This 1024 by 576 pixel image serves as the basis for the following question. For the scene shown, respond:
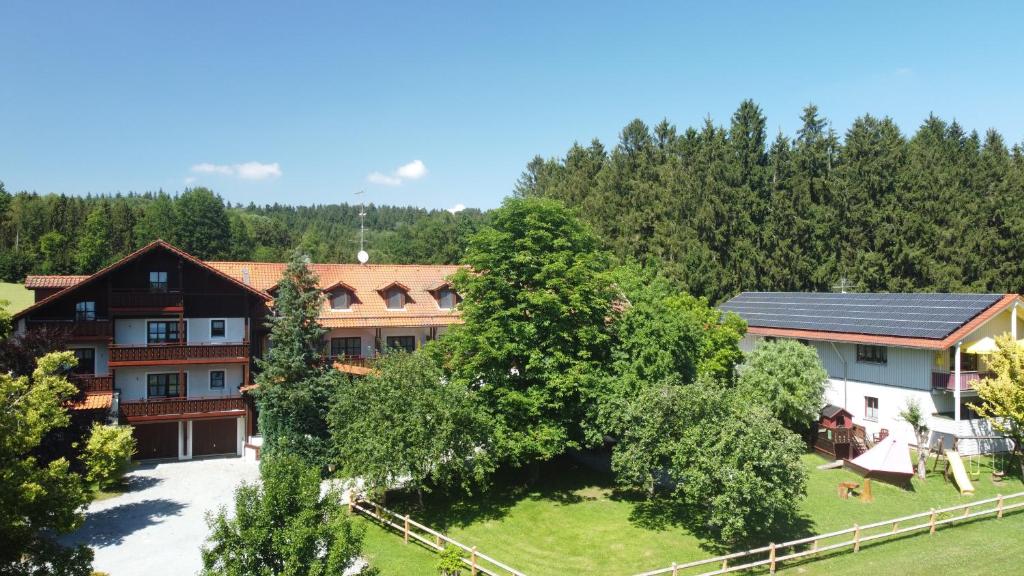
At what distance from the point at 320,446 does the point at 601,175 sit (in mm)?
42499

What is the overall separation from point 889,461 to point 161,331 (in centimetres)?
3560

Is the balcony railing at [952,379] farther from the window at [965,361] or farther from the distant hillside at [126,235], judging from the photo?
the distant hillside at [126,235]

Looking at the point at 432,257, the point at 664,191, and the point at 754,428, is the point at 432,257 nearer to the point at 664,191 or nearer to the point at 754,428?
the point at 664,191

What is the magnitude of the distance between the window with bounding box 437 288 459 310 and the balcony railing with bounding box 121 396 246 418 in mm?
13252

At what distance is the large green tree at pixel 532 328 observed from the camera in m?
27.2

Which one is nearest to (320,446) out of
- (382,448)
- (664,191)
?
(382,448)

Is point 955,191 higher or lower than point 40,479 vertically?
higher

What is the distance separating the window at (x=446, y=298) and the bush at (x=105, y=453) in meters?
19.0

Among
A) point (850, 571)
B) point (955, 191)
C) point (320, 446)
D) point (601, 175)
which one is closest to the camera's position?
point (850, 571)

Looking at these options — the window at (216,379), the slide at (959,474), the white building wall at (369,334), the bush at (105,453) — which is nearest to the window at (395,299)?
the white building wall at (369,334)

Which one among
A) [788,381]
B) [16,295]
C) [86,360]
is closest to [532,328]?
[788,381]

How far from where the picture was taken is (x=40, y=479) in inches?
583

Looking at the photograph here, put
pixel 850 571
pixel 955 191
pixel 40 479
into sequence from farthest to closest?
pixel 955 191, pixel 850 571, pixel 40 479

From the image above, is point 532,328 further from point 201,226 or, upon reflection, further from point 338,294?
point 201,226
